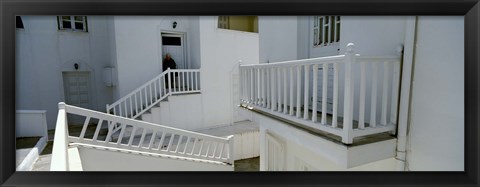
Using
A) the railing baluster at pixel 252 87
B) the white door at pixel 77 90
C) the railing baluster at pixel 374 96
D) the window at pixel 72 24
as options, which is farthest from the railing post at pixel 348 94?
the window at pixel 72 24

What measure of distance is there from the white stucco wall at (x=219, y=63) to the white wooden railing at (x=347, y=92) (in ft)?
12.2

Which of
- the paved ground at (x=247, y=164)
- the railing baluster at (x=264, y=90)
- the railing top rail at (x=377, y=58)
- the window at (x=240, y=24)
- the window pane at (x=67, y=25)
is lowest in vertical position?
the paved ground at (x=247, y=164)

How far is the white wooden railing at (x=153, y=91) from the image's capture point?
17.0 feet

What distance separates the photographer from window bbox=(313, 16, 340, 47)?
2527 mm

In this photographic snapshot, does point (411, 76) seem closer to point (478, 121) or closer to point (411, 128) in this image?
point (411, 128)

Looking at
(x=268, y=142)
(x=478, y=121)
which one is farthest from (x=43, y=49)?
(x=478, y=121)

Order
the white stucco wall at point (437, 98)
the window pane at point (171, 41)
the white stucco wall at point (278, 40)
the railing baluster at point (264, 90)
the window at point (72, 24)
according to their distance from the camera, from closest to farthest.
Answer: the white stucco wall at point (437, 98)
the railing baluster at point (264, 90)
the white stucco wall at point (278, 40)
the window at point (72, 24)
the window pane at point (171, 41)

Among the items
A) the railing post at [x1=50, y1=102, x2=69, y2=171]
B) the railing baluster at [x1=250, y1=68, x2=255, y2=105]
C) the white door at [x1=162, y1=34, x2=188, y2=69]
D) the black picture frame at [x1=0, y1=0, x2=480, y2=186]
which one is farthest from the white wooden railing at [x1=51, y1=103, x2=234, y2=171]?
the white door at [x1=162, y1=34, x2=188, y2=69]

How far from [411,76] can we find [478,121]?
22.4 inches

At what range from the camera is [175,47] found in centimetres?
655

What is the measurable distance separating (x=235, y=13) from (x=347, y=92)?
946 mm

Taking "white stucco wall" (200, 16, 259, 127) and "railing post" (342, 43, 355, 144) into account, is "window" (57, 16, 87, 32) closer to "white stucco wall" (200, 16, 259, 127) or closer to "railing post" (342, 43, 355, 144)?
"white stucco wall" (200, 16, 259, 127)

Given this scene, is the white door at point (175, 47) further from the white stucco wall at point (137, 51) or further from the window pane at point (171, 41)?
the white stucco wall at point (137, 51)

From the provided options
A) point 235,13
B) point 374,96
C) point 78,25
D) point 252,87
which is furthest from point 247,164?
point 78,25
